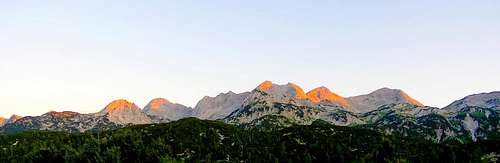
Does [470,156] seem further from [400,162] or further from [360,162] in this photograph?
[360,162]

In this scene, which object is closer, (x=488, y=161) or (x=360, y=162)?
(x=488, y=161)

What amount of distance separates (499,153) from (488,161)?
9.38 metres

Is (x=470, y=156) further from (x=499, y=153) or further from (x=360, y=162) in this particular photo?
(x=360, y=162)

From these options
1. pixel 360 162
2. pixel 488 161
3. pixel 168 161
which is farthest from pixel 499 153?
pixel 168 161

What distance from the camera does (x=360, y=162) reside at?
19762 cm

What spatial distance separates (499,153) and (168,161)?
127 m

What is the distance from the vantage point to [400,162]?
190 meters

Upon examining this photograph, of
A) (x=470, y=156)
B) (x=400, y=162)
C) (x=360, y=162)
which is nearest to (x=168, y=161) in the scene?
(x=360, y=162)

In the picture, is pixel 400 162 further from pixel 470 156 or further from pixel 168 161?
pixel 168 161

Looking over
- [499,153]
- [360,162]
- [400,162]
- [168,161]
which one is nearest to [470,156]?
[499,153]

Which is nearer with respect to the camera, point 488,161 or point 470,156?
point 488,161

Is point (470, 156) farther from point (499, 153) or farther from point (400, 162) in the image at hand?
point (400, 162)

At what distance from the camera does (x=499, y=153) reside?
627 feet

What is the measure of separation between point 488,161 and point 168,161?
12006cm
